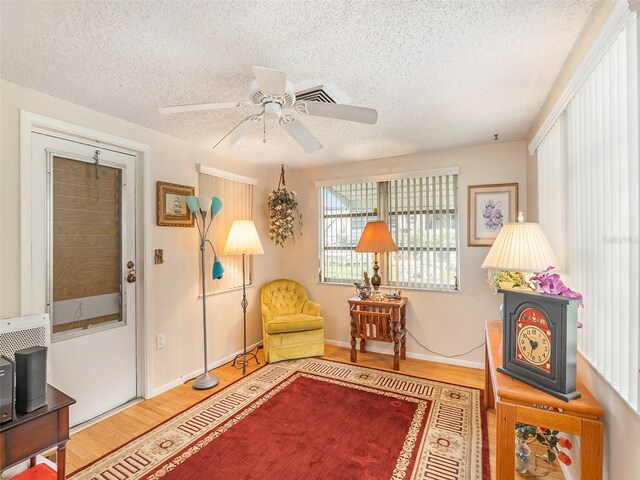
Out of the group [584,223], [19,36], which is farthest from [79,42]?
[584,223]

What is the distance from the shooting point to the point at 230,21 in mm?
1416

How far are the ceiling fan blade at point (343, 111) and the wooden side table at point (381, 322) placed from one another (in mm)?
2243

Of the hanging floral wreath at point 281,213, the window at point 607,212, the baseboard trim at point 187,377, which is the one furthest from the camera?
the hanging floral wreath at point 281,213

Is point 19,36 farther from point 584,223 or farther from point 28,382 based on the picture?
point 584,223

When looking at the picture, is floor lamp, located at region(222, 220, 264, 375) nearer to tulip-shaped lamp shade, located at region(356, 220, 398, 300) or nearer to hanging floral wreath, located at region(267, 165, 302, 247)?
hanging floral wreath, located at region(267, 165, 302, 247)

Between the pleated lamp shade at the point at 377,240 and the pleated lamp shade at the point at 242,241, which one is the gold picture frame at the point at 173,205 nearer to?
the pleated lamp shade at the point at 242,241

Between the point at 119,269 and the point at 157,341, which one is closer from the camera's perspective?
the point at 119,269

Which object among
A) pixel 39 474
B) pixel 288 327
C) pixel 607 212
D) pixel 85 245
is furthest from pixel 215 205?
pixel 607 212

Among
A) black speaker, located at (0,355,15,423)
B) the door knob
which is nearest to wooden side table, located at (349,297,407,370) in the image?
the door knob

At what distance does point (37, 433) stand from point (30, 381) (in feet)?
0.83

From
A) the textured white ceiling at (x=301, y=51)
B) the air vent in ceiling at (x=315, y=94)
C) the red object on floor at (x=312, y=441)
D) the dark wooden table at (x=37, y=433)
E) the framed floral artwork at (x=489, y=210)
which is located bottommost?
the red object on floor at (x=312, y=441)

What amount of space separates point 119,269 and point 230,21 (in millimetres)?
2202

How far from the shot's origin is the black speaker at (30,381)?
1.50 m

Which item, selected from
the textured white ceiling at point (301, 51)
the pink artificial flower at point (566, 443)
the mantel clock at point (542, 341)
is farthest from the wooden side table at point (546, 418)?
the textured white ceiling at point (301, 51)
